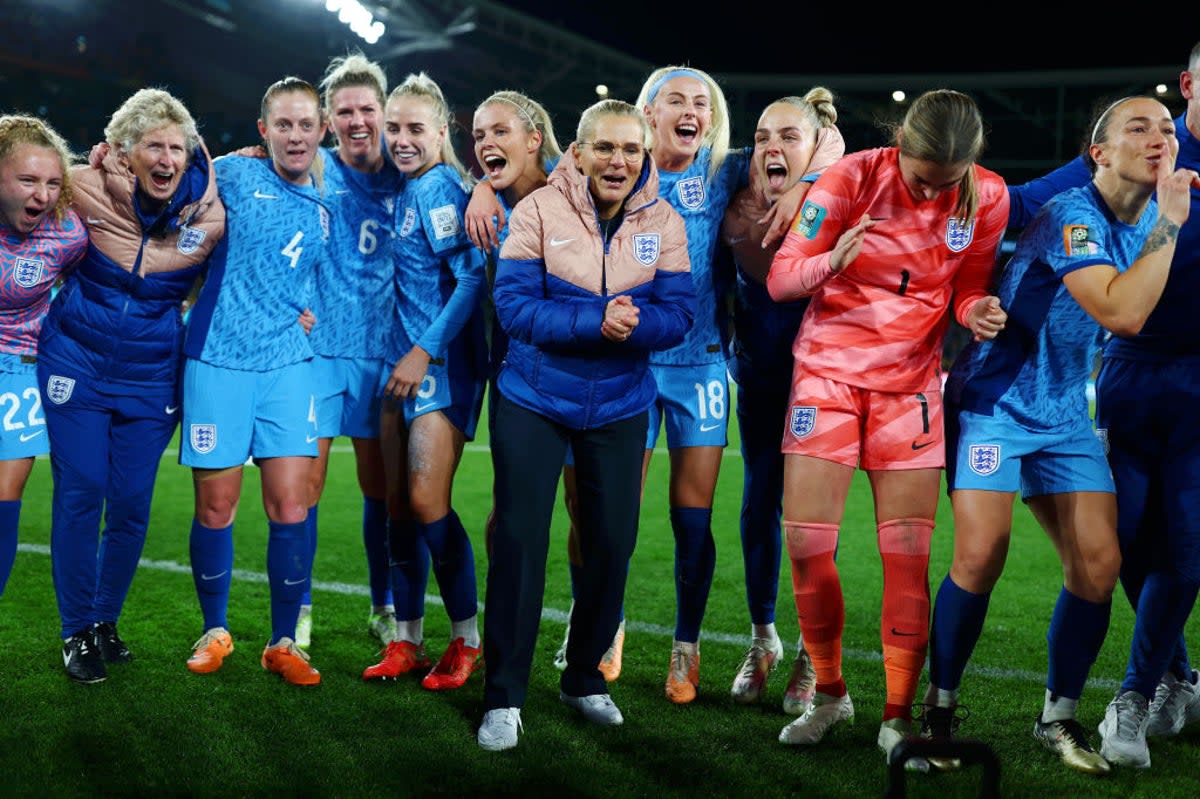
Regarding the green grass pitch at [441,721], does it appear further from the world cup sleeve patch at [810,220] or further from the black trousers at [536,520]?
the world cup sleeve patch at [810,220]

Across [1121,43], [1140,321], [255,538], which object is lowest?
[255,538]

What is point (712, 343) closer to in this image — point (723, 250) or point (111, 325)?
point (723, 250)

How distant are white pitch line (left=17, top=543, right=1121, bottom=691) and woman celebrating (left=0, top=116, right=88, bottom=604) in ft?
6.39

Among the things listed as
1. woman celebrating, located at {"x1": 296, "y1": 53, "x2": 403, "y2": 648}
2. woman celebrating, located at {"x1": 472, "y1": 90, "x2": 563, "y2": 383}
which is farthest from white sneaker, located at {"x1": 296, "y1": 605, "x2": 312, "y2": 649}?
woman celebrating, located at {"x1": 472, "y1": 90, "x2": 563, "y2": 383}

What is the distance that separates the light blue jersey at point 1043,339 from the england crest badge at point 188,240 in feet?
8.90

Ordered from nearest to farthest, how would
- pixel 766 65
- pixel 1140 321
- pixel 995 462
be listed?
pixel 1140 321, pixel 995 462, pixel 766 65

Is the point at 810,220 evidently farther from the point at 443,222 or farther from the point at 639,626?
the point at 639,626

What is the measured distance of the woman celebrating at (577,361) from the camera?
371cm

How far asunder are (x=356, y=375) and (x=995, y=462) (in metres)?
2.45

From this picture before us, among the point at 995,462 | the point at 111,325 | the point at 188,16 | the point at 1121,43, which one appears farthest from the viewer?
the point at 1121,43

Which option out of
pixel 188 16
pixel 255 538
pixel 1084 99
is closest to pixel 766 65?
pixel 1084 99

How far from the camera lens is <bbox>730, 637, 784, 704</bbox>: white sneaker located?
14.1 ft

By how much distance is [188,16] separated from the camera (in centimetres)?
2370

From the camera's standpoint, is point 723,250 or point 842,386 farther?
point 723,250
